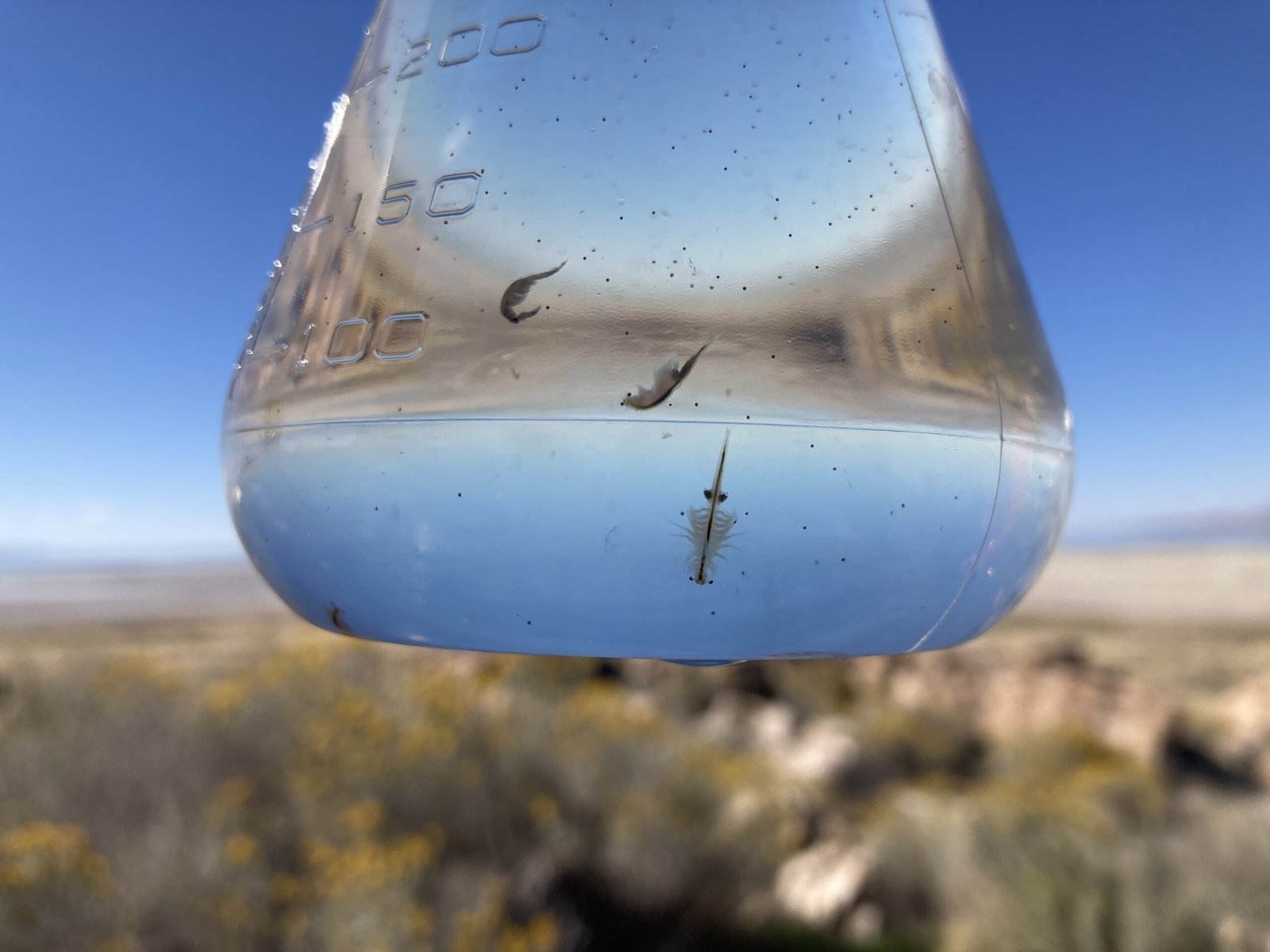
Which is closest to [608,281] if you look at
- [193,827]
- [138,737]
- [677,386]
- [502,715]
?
[677,386]

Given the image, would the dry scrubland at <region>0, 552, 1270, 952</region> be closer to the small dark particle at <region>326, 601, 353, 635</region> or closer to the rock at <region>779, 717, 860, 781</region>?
the rock at <region>779, 717, 860, 781</region>

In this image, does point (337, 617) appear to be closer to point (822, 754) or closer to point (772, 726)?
point (822, 754)

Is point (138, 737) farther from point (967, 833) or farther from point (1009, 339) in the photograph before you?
point (1009, 339)

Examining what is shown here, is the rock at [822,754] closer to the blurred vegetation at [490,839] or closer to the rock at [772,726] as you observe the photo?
the rock at [772,726]

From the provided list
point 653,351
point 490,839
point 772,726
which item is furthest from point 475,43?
point 772,726

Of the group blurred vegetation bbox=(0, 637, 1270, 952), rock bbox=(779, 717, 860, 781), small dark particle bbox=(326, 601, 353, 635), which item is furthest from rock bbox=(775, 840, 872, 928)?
small dark particle bbox=(326, 601, 353, 635)

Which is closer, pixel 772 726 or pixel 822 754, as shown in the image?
pixel 822 754
